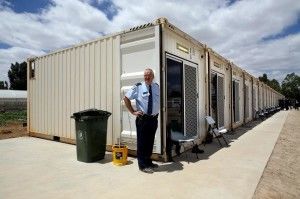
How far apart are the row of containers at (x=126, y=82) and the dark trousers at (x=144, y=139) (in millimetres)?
641

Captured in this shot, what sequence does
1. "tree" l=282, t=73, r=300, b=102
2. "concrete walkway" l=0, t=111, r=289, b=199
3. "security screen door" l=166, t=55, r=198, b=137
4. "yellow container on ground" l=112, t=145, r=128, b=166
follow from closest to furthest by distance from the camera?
"concrete walkway" l=0, t=111, r=289, b=199, "yellow container on ground" l=112, t=145, r=128, b=166, "security screen door" l=166, t=55, r=198, b=137, "tree" l=282, t=73, r=300, b=102

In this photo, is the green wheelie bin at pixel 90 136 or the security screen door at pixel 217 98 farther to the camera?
the security screen door at pixel 217 98

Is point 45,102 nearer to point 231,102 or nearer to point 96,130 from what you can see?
point 96,130

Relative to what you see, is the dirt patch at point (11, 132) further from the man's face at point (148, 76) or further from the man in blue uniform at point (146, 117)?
the man's face at point (148, 76)

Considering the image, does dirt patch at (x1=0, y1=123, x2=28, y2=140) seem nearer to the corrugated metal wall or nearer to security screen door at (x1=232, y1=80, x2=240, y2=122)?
the corrugated metal wall

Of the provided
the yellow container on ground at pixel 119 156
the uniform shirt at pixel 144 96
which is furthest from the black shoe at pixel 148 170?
the uniform shirt at pixel 144 96

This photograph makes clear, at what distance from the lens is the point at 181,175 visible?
201 inches

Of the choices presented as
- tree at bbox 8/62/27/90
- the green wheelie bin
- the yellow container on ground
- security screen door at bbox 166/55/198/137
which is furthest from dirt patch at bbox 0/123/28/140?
tree at bbox 8/62/27/90

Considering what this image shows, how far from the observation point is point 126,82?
6.93m

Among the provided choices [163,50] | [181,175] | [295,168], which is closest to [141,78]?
[163,50]

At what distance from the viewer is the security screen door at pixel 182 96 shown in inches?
271

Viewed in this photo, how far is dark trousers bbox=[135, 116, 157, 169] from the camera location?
5.44 m

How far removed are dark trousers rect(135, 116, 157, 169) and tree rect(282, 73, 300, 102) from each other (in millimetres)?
109135

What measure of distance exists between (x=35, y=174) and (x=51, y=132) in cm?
451
